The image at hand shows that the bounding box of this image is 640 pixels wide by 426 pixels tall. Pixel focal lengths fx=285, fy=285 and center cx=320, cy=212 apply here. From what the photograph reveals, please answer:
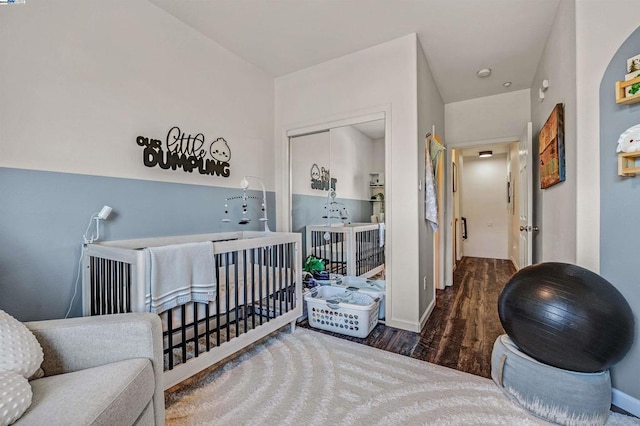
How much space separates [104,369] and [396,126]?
8.27ft

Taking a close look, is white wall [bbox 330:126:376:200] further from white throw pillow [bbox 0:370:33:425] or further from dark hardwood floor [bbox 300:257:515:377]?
white throw pillow [bbox 0:370:33:425]

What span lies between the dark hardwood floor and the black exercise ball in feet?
1.87

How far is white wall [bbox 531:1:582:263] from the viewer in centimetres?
181

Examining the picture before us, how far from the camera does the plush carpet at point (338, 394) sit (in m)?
1.41

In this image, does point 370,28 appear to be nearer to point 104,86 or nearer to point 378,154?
point 378,154

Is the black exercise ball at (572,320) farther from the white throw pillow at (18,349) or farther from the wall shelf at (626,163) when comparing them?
the white throw pillow at (18,349)

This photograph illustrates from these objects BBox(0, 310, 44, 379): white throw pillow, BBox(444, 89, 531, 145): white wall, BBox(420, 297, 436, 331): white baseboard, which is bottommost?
BBox(420, 297, 436, 331): white baseboard

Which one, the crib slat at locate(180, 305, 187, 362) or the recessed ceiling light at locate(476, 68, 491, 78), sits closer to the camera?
the crib slat at locate(180, 305, 187, 362)

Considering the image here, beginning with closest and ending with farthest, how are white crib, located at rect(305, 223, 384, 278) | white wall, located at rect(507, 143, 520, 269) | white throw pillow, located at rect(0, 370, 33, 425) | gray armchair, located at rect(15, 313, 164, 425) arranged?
white throw pillow, located at rect(0, 370, 33, 425)
gray armchair, located at rect(15, 313, 164, 425)
white crib, located at rect(305, 223, 384, 278)
white wall, located at rect(507, 143, 520, 269)

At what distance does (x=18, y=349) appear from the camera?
36.5 inches

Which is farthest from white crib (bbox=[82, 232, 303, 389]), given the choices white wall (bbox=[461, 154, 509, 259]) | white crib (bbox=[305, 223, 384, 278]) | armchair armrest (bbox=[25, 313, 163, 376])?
white wall (bbox=[461, 154, 509, 259])

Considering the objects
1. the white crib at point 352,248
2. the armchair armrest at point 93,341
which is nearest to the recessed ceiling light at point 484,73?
the white crib at point 352,248

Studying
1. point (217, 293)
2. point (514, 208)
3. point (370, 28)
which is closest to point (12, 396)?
point (217, 293)

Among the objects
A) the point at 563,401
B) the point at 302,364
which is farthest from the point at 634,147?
the point at 302,364
